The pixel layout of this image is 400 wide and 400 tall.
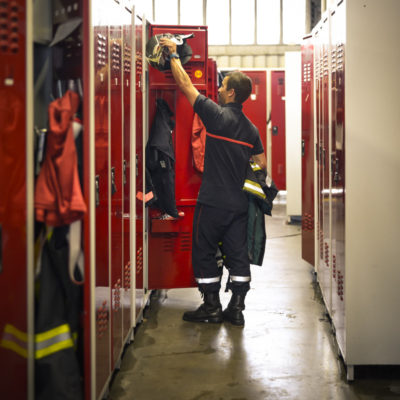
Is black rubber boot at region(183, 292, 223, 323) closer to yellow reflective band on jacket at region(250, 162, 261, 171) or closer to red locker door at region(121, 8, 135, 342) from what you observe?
red locker door at region(121, 8, 135, 342)

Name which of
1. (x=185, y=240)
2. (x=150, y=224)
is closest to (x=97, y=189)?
(x=150, y=224)

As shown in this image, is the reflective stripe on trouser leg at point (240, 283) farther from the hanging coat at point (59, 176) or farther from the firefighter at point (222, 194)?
the hanging coat at point (59, 176)

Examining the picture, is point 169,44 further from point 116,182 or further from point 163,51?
point 116,182

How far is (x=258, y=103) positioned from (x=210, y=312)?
728 cm

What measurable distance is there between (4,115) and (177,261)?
271 cm

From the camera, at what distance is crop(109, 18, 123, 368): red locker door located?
294 centimetres

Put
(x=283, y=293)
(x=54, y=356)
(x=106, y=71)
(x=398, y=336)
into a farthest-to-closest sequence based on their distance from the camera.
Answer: (x=283, y=293), (x=398, y=336), (x=106, y=71), (x=54, y=356)

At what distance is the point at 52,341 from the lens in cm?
231

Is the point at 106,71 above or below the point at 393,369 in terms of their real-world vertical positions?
above

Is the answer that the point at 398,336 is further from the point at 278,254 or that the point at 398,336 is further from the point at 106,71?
the point at 278,254

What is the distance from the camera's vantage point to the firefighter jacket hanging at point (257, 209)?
13.8 ft

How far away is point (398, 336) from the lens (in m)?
3.13

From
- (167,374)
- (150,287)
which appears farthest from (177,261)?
(167,374)

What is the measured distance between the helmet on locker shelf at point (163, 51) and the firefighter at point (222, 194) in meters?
0.05
